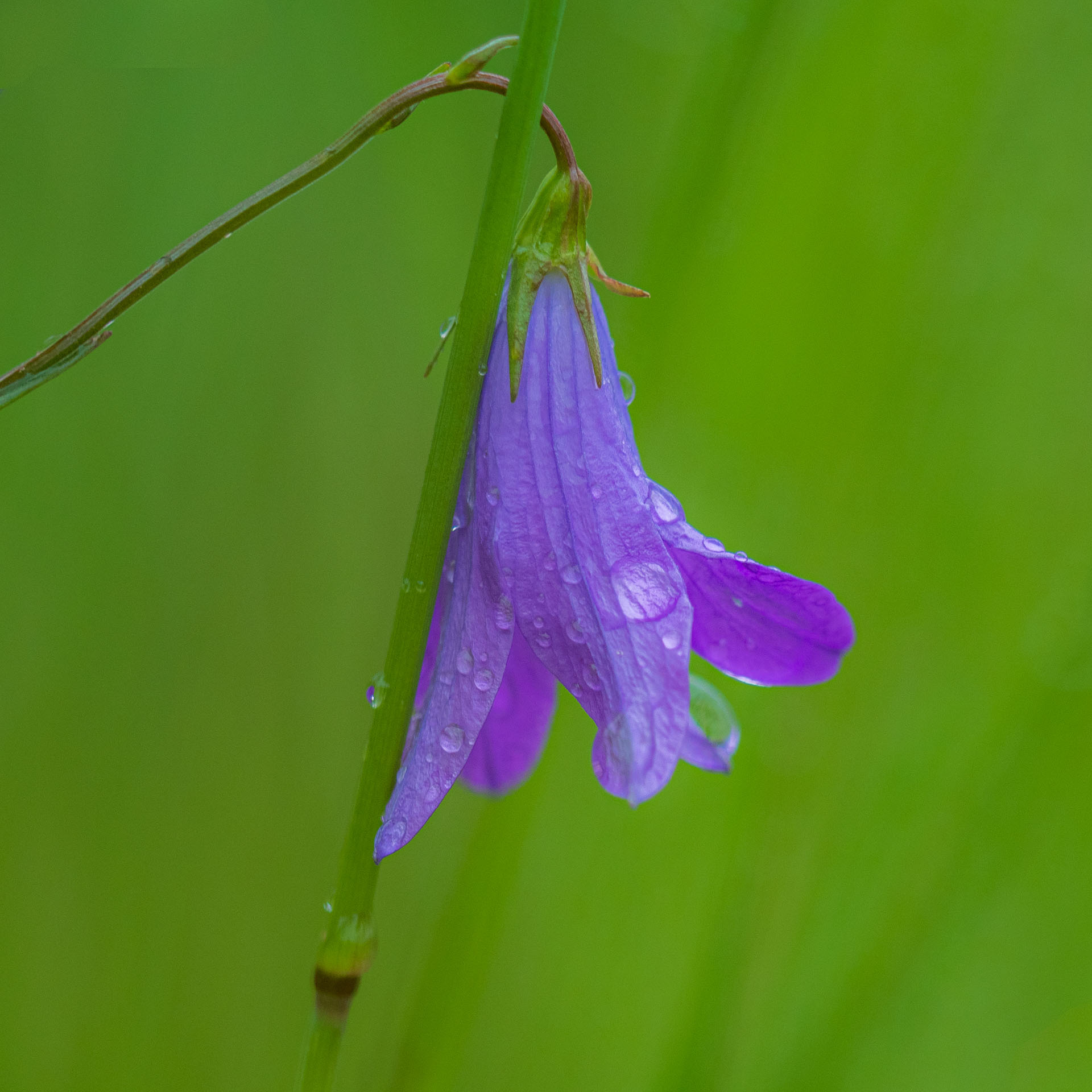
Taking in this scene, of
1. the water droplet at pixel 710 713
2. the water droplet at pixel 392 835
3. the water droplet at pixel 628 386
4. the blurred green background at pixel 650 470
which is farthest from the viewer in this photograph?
the blurred green background at pixel 650 470

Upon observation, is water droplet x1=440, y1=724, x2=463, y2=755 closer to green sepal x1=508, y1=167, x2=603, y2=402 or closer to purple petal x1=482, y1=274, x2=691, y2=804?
purple petal x1=482, y1=274, x2=691, y2=804

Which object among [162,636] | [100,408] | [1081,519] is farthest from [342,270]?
[1081,519]

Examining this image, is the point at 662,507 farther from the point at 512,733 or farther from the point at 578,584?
the point at 512,733

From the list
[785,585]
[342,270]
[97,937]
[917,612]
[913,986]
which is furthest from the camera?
[342,270]

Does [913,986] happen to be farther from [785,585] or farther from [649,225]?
[649,225]

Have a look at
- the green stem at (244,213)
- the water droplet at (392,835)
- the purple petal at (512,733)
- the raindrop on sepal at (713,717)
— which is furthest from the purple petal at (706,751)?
the green stem at (244,213)

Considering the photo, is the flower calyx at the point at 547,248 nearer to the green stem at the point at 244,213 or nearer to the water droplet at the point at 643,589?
the green stem at the point at 244,213
